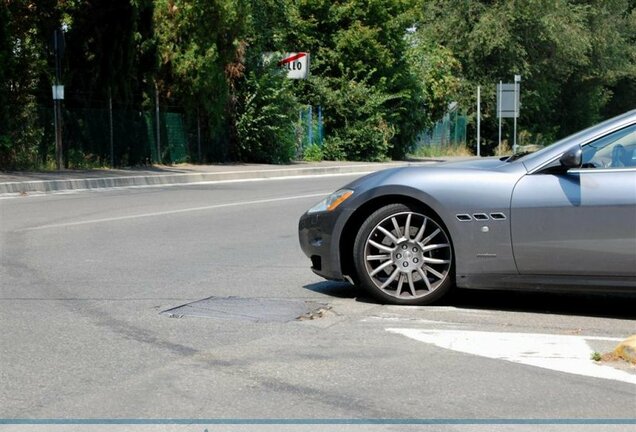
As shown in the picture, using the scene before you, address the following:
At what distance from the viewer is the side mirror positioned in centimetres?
663

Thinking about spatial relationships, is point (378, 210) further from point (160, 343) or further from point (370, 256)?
point (160, 343)

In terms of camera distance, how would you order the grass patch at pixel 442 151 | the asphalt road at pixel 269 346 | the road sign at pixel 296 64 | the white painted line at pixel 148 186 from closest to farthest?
the asphalt road at pixel 269 346, the white painted line at pixel 148 186, the road sign at pixel 296 64, the grass patch at pixel 442 151

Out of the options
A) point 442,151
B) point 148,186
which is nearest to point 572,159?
point 148,186

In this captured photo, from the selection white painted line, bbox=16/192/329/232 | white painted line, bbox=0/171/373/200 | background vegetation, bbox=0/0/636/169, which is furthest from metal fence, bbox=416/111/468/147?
white painted line, bbox=16/192/329/232

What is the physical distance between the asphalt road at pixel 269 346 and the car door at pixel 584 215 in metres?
0.42

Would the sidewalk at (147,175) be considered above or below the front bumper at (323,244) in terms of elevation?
below

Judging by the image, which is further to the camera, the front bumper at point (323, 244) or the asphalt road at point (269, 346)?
the front bumper at point (323, 244)

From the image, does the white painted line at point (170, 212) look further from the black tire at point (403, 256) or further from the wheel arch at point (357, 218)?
the black tire at point (403, 256)

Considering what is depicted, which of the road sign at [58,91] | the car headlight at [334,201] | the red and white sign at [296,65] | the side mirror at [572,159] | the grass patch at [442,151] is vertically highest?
the red and white sign at [296,65]

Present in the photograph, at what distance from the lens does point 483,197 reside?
7.00 meters

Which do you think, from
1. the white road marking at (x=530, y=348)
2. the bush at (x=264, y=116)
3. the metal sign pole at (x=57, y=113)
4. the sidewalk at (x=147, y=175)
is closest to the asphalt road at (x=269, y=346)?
the white road marking at (x=530, y=348)

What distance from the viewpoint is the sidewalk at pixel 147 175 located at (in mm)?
20188

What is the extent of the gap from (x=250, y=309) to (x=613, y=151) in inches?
107

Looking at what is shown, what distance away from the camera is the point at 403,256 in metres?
7.32
